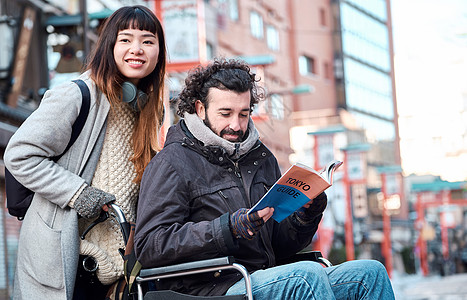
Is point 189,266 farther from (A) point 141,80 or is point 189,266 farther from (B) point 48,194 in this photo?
(A) point 141,80

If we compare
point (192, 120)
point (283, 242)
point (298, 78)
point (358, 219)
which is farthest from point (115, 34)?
point (298, 78)

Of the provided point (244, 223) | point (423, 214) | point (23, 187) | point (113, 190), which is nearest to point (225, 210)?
point (244, 223)

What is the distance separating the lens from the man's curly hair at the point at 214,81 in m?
3.86

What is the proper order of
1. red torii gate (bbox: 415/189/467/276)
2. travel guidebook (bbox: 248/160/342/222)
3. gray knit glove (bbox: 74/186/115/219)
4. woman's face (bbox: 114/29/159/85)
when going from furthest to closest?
red torii gate (bbox: 415/189/467/276) → woman's face (bbox: 114/29/159/85) → gray knit glove (bbox: 74/186/115/219) → travel guidebook (bbox: 248/160/342/222)

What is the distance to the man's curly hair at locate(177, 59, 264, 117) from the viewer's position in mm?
3855

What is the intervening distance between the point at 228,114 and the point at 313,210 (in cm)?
60

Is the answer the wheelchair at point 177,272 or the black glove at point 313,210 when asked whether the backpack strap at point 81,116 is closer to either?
the wheelchair at point 177,272

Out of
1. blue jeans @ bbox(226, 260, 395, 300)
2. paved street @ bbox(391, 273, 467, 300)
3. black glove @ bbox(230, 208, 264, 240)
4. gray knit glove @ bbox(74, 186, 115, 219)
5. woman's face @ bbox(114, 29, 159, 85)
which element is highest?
woman's face @ bbox(114, 29, 159, 85)

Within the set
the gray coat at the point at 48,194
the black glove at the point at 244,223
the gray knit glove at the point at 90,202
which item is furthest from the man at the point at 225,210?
the gray coat at the point at 48,194

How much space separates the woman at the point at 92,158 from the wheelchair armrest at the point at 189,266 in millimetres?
372

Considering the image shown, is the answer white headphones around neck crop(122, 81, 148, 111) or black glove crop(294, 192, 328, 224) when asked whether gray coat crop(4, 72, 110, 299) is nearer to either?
white headphones around neck crop(122, 81, 148, 111)

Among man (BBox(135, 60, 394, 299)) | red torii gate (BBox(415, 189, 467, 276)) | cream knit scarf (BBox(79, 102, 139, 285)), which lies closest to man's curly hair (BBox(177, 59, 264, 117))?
man (BBox(135, 60, 394, 299))

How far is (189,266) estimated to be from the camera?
132 inches

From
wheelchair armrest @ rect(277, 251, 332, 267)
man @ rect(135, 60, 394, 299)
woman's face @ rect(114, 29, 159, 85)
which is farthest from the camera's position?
wheelchair armrest @ rect(277, 251, 332, 267)
